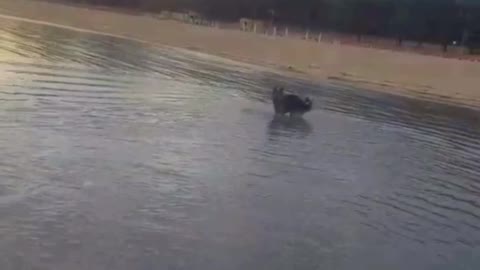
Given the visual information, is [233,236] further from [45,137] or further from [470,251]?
[45,137]

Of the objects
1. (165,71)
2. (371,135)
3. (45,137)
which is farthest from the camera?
(165,71)

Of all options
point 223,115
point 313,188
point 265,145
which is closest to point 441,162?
point 265,145

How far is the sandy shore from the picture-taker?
26047 millimetres

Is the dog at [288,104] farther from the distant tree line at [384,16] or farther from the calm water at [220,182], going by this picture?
the distant tree line at [384,16]

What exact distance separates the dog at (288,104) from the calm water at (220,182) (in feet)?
0.81

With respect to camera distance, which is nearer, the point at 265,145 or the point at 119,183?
the point at 119,183

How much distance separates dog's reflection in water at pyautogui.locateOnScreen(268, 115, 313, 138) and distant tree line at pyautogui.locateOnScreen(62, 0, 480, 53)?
23.5 meters

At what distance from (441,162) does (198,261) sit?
603 cm

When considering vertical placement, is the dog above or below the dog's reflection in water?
above

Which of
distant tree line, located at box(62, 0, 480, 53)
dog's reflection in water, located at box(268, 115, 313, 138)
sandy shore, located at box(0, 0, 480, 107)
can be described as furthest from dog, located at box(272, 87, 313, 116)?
distant tree line, located at box(62, 0, 480, 53)

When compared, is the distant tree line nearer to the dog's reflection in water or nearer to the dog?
the dog

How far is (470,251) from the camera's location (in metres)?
8.02

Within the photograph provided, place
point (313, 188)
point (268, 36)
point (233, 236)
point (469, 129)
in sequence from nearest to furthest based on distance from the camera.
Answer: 1. point (233, 236)
2. point (313, 188)
3. point (469, 129)
4. point (268, 36)

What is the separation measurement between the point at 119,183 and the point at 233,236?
195 centimetres
